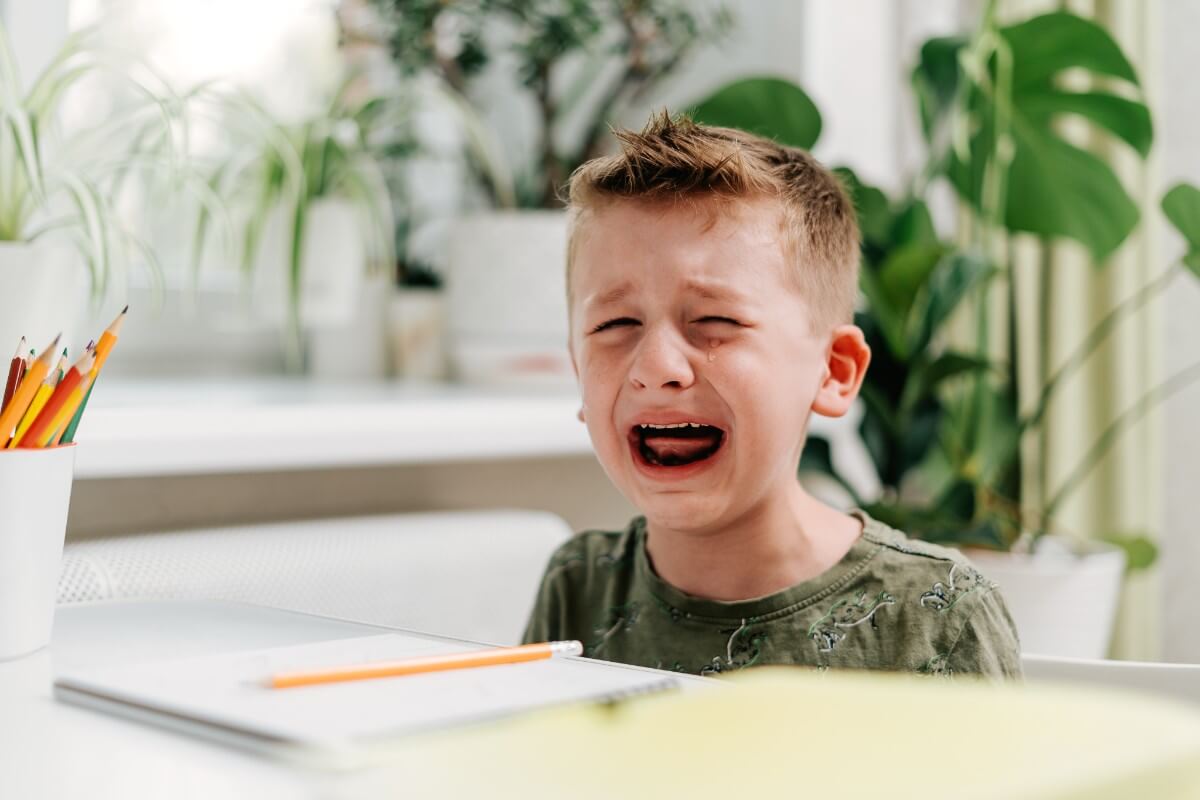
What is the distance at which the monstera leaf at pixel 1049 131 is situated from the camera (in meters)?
1.38

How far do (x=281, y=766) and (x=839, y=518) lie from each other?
0.56 m

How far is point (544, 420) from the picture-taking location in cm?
137

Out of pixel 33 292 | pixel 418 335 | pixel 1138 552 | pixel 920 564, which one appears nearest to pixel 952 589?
pixel 920 564

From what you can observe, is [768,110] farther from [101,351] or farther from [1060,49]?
[101,351]

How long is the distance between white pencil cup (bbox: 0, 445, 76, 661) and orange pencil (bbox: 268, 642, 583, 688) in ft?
0.67

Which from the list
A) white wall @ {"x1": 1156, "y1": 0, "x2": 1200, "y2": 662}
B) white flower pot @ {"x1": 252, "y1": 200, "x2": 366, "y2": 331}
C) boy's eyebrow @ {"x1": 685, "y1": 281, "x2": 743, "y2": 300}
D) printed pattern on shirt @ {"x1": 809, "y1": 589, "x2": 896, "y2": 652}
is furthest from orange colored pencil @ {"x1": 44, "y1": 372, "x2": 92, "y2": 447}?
white wall @ {"x1": 1156, "y1": 0, "x2": 1200, "y2": 662}

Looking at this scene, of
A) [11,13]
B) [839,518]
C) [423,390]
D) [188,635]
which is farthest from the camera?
[423,390]

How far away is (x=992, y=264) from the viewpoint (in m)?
1.43

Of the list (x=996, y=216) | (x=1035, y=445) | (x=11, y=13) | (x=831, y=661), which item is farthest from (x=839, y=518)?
(x=11, y=13)

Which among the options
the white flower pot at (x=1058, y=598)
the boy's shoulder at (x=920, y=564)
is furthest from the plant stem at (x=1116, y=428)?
the boy's shoulder at (x=920, y=564)

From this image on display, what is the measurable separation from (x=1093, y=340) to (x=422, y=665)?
124 cm

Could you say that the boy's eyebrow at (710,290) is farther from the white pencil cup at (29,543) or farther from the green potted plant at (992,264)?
the green potted plant at (992,264)

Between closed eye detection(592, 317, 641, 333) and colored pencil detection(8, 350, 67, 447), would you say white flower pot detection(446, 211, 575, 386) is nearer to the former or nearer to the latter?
closed eye detection(592, 317, 641, 333)

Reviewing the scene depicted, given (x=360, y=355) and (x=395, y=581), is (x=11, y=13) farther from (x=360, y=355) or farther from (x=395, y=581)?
(x=395, y=581)
